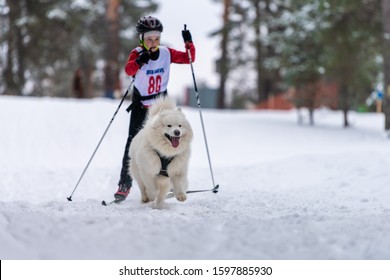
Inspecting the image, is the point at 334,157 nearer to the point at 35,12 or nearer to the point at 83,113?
the point at 83,113

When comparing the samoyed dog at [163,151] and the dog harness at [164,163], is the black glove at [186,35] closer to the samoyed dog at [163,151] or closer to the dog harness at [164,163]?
the samoyed dog at [163,151]

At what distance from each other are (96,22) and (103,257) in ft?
79.9

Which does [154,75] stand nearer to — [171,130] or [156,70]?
[156,70]

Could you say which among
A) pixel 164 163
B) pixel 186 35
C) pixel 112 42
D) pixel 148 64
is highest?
pixel 112 42

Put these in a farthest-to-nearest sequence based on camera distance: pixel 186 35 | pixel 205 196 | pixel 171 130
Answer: pixel 205 196 → pixel 186 35 → pixel 171 130

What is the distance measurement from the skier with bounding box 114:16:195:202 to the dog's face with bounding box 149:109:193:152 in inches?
26.9

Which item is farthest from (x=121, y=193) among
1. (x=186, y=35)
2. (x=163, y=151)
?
(x=186, y=35)

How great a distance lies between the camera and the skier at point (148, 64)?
6305 mm

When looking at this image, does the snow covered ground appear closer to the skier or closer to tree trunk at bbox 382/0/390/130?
the skier

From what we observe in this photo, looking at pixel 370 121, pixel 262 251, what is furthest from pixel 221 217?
pixel 370 121

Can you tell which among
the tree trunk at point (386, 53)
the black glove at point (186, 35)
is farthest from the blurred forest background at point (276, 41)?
the black glove at point (186, 35)

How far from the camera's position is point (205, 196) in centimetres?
753

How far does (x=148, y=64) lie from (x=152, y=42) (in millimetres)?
252

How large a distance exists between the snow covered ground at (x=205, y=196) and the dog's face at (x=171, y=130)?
685 millimetres
